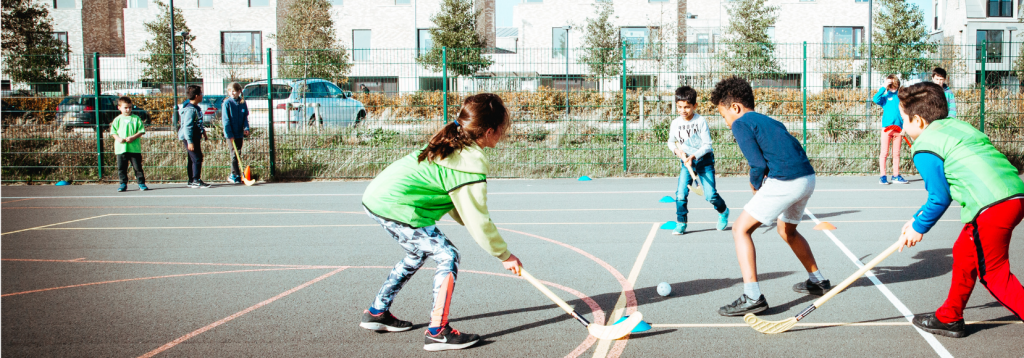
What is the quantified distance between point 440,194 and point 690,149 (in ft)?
13.8

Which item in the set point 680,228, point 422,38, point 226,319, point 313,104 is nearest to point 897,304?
point 680,228

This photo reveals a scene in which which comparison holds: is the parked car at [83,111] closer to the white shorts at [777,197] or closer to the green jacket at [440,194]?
the green jacket at [440,194]

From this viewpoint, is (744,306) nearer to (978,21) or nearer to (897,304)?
(897,304)

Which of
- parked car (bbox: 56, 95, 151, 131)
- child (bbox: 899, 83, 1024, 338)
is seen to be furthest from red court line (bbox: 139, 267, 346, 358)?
parked car (bbox: 56, 95, 151, 131)

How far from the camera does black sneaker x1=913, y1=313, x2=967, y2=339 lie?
4027mm

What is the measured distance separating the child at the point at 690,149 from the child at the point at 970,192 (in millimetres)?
3313

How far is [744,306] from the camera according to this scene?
4480mm

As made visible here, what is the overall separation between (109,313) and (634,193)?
7840 millimetres

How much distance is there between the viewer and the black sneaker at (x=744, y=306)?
445 cm

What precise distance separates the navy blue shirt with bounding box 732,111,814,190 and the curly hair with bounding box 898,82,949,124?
0.71 metres

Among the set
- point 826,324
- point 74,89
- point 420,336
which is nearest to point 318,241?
point 420,336

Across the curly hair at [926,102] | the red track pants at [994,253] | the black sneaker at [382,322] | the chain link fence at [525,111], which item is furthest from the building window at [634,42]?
the black sneaker at [382,322]

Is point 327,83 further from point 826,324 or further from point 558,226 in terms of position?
point 826,324

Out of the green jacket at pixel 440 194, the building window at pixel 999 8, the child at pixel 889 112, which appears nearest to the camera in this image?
the green jacket at pixel 440 194
